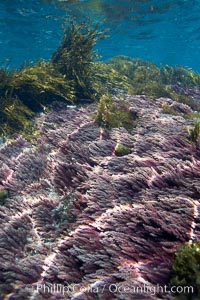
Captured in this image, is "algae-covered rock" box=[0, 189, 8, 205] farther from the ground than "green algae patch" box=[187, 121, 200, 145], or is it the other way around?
"green algae patch" box=[187, 121, 200, 145]

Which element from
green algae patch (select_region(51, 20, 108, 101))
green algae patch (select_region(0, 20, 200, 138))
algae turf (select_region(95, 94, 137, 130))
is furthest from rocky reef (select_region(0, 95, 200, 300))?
green algae patch (select_region(51, 20, 108, 101))

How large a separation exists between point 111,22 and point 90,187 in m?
29.8

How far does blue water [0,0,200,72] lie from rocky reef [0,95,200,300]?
11.6m

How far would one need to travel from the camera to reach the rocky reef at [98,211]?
2.90 meters

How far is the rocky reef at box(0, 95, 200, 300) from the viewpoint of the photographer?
2900 millimetres

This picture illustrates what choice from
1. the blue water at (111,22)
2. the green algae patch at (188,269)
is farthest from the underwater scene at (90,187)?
the blue water at (111,22)

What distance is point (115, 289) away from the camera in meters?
2.68

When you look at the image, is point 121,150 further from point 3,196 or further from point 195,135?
point 3,196

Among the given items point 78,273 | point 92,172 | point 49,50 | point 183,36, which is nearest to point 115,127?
point 92,172

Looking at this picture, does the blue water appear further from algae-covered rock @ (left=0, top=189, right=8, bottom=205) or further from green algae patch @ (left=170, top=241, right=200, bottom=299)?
green algae patch @ (left=170, top=241, right=200, bottom=299)

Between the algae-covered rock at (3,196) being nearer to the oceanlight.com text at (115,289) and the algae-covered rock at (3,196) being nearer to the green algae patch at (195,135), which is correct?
the oceanlight.com text at (115,289)

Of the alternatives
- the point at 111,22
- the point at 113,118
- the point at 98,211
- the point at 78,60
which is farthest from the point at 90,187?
the point at 111,22

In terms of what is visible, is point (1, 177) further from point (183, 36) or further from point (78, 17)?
point (183, 36)

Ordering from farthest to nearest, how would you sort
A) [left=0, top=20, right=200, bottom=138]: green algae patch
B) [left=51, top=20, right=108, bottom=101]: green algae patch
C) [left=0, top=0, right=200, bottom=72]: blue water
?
[left=0, top=0, right=200, bottom=72]: blue water, [left=51, top=20, right=108, bottom=101]: green algae patch, [left=0, top=20, right=200, bottom=138]: green algae patch
